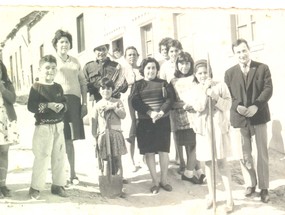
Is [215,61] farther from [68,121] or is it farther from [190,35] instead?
[68,121]

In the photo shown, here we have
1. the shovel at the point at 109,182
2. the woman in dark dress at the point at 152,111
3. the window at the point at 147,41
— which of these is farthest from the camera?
the window at the point at 147,41

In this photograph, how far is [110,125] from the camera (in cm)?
259

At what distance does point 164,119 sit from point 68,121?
56 centimetres

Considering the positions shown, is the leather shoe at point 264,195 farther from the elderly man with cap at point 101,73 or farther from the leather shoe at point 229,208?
the elderly man with cap at point 101,73

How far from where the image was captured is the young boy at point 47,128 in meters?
2.51

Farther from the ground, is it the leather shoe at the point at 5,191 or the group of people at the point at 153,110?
the group of people at the point at 153,110

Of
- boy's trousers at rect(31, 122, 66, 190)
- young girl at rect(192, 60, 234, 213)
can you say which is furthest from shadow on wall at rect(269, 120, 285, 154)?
boy's trousers at rect(31, 122, 66, 190)

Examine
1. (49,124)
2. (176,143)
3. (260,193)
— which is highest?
(49,124)

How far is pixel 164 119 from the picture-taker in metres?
2.70

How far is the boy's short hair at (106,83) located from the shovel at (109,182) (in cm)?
16

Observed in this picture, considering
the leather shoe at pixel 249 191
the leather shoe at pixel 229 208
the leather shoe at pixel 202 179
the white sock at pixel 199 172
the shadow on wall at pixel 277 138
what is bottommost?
the leather shoe at pixel 229 208

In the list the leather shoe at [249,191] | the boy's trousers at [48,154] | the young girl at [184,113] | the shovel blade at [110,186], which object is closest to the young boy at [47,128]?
the boy's trousers at [48,154]

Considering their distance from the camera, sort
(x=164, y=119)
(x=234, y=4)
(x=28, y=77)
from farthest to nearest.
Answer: (x=234, y=4) → (x=164, y=119) → (x=28, y=77)

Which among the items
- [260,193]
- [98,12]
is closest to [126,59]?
[98,12]
